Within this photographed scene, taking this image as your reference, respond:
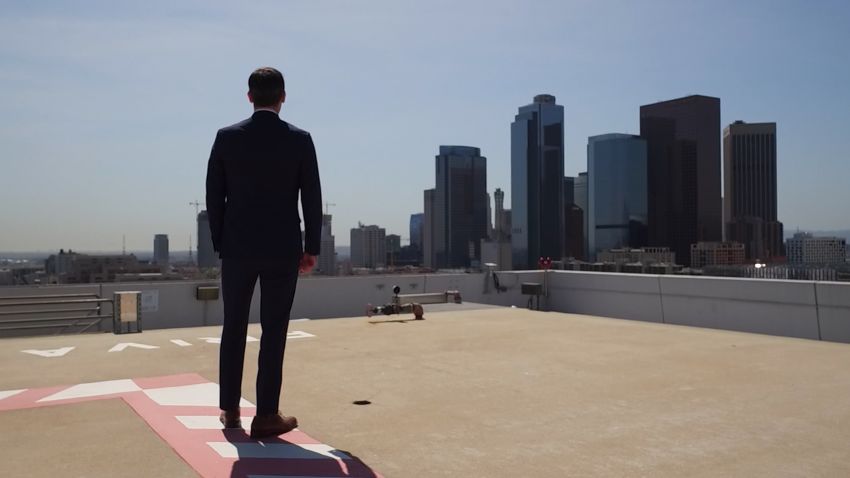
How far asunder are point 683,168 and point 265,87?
179 metres

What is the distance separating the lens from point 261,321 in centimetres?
345

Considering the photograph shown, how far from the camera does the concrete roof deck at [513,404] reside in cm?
298

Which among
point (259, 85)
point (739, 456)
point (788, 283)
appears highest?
point (259, 85)

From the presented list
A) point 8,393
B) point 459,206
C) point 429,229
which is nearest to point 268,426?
point 8,393

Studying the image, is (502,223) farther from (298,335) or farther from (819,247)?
(298,335)

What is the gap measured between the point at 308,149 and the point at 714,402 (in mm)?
2942

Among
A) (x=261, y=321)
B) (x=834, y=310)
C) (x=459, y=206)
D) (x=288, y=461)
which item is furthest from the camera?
(x=459, y=206)

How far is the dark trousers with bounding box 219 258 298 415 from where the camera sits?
338 centimetres

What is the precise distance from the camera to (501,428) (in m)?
3.58

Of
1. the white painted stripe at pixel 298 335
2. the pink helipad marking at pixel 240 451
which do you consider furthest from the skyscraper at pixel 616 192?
the pink helipad marking at pixel 240 451

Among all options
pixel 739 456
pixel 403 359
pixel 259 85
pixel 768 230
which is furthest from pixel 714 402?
pixel 768 230

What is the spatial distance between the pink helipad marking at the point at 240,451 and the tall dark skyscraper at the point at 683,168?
15833 cm

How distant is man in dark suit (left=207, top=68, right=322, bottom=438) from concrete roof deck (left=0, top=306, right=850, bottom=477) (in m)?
0.48

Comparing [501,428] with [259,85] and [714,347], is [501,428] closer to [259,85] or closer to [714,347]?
[259,85]
